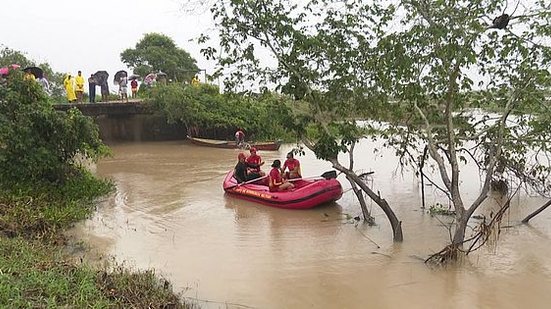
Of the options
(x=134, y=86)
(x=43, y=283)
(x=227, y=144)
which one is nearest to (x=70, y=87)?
(x=134, y=86)

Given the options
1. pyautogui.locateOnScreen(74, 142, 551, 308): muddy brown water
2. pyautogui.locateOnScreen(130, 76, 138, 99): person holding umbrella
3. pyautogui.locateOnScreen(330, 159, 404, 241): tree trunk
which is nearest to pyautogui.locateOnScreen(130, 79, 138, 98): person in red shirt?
pyautogui.locateOnScreen(130, 76, 138, 99): person holding umbrella

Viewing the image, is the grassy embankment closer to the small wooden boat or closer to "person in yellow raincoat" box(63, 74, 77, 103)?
the small wooden boat

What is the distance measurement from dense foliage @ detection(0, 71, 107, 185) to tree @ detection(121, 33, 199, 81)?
24.8m

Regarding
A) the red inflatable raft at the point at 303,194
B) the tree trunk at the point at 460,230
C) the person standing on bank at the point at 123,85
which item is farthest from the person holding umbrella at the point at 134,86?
the tree trunk at the point at 460,230

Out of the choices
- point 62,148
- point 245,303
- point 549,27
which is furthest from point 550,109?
point 62,148

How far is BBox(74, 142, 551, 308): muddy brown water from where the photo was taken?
24.2 ft

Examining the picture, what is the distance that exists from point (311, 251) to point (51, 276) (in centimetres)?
462

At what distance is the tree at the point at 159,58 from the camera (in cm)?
3771

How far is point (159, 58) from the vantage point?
3856cm

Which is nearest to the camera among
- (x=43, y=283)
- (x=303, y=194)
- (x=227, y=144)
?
(x=43, y=283)

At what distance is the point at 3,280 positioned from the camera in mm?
5621

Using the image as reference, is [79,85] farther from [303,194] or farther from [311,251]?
[311,251]

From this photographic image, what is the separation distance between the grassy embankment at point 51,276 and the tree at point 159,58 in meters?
28.0

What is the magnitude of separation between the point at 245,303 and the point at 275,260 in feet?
6.21
